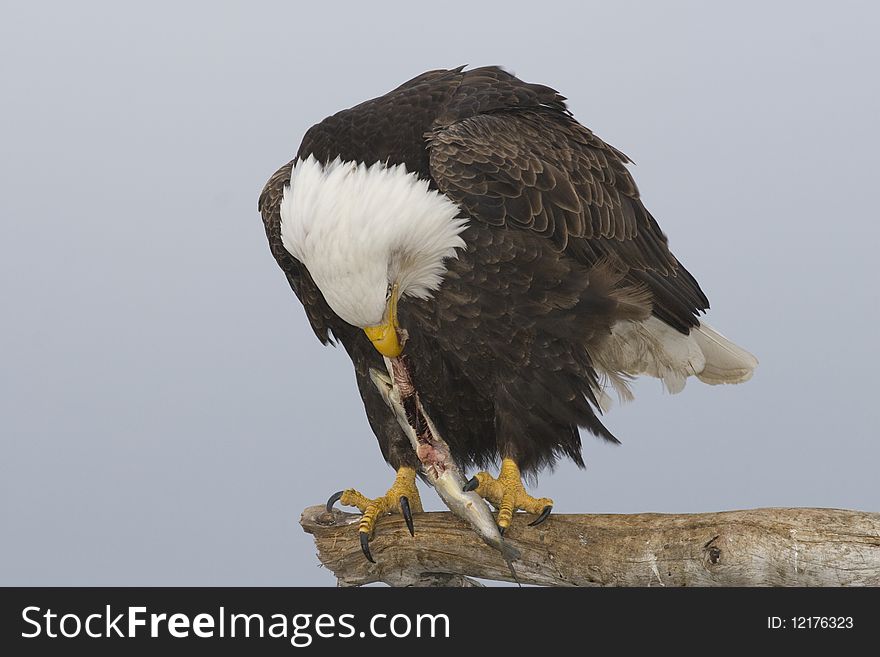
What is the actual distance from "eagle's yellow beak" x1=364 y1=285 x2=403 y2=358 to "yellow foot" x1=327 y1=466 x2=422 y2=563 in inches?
31.5

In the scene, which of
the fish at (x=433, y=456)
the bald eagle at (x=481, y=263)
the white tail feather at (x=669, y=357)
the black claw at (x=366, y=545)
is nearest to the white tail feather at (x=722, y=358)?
the white tail feather at (x=669, y=357)

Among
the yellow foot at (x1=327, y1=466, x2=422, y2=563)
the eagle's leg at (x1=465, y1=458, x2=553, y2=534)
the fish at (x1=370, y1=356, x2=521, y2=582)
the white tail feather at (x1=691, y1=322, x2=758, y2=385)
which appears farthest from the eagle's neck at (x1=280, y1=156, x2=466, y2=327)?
the white tail feather at (x1=691, y1=322, x2=758, y2=385)

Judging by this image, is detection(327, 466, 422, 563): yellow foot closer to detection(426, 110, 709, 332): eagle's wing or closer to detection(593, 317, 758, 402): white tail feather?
detection(593, 317, 758, 402): white tail feather

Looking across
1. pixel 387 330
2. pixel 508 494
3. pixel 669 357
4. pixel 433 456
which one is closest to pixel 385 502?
pixel 433 456

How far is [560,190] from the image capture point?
4.34m

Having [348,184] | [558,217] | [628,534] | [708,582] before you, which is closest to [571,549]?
[628,534]

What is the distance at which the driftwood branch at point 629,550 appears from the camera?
3.83m

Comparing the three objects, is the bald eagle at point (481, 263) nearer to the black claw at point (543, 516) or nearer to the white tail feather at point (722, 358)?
the black claw at point (543, 516)

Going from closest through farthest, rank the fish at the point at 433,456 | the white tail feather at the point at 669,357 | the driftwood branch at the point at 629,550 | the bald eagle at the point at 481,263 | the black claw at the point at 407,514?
the driftwood branch at the point at 629,550
the bald eagle at the point at 481,263
the fish at the point at 433,456
the black claw at the point at 407,514
the white tail feather at the point at 669,357

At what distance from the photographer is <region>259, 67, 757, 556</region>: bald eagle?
4.07 meters

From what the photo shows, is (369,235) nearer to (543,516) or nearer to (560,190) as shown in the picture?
(560,190)

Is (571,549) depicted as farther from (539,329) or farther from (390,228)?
(390,228)

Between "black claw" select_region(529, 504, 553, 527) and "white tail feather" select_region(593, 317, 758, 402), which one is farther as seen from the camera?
"white tail feather" select_region(593, 317, 758, 402)

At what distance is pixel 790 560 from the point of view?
3.86 metres
